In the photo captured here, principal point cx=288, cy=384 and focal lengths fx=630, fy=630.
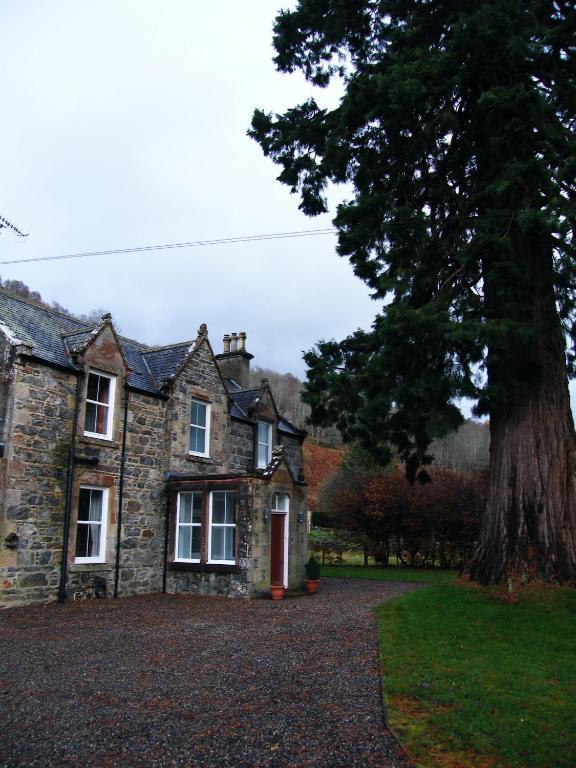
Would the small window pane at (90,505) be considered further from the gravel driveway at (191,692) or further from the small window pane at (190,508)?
the gravel driveway at (191,692)

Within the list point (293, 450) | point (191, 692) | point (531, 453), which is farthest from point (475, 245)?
point (293, 450)

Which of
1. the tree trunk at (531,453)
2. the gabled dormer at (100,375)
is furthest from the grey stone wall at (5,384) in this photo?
the tree trunk at (531,453)

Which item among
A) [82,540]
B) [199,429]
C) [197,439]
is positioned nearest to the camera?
[82,540]

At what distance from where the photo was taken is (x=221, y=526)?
59.0 ft

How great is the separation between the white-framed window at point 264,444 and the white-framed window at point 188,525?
4827mm

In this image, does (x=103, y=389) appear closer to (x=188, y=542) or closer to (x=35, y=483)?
(x=35, y=483)

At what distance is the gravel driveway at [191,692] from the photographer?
5566mm

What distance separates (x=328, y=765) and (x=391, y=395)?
7680 mm

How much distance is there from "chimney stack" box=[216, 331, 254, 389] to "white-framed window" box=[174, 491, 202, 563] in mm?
7782

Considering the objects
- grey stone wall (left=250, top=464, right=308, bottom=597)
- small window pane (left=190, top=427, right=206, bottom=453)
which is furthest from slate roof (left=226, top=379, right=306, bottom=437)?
grey stone wall (left=250, top=464, right=308, bottom=597)

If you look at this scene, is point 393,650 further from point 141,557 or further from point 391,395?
point 141,557

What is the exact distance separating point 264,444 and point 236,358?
3988 mm

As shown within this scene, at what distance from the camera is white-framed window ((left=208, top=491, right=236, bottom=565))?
17.8 meters

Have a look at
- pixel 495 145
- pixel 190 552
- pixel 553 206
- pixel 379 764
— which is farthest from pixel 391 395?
pixel 190 552
